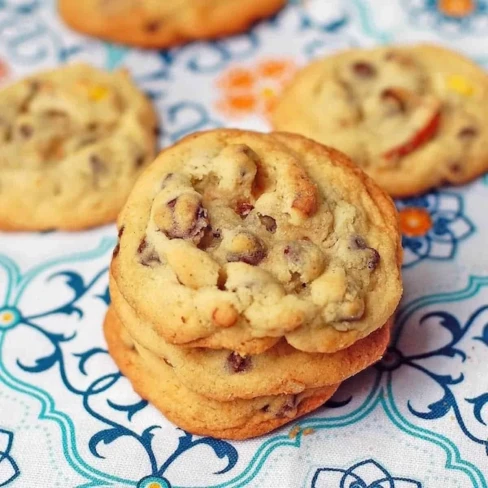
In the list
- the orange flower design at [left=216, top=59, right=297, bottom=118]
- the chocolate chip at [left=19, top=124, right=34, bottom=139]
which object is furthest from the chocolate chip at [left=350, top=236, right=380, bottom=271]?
the chocolate chip at [left=19, top=124, right=34, bottom=139]

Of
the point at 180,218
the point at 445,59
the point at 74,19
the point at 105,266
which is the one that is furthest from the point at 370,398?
the point at 74,19

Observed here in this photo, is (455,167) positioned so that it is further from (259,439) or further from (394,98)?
(259,439)

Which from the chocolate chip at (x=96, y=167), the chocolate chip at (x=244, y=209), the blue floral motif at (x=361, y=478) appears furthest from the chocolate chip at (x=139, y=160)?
the blue floral motif at (x=361, y=478)

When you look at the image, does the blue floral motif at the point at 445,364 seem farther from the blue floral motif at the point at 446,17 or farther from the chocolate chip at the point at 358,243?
the blue floral motif at the point at 446,17

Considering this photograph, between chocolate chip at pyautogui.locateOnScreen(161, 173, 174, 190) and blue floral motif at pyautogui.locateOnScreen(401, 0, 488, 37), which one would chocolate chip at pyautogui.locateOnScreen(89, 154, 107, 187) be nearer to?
chocolate chip at pyautogui.locateOnScreen(161, 173, 174, 190)

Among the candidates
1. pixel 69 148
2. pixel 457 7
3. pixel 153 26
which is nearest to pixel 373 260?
pixel 69 148

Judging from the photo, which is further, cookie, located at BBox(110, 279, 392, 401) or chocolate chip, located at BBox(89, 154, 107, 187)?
chocolate chip, located at BBox(89, 154, 107, 187)

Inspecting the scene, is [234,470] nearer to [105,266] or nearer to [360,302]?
[360,302]
